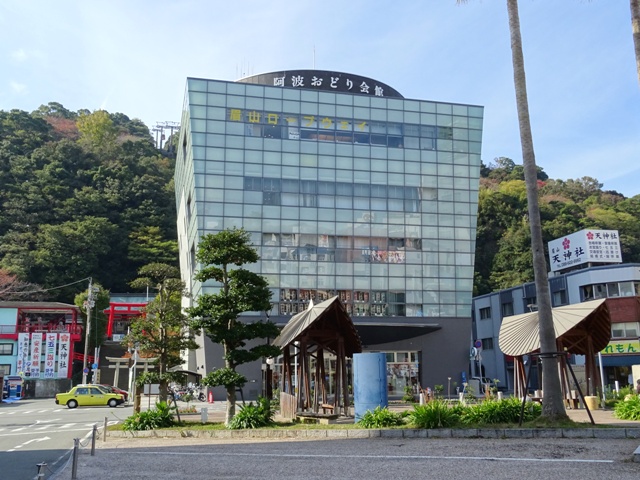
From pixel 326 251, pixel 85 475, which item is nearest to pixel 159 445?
pixel 85 475

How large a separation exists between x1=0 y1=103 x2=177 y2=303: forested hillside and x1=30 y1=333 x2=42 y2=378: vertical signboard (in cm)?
1160

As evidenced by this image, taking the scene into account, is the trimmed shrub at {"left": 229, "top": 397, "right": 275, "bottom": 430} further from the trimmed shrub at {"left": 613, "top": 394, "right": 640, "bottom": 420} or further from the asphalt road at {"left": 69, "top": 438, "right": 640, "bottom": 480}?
the trimmed shrub at {"left": 613, "top": 394, "right": 640, "bottom": 420}

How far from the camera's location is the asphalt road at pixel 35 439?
42.9 ft

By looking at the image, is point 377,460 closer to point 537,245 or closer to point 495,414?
point 495,414

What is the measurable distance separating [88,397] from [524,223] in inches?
2219

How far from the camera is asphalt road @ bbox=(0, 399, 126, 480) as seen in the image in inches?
514

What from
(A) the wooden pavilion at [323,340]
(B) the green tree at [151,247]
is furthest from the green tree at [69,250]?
(A) the wooden pavilion at [323,340]

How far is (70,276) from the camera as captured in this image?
220 feet

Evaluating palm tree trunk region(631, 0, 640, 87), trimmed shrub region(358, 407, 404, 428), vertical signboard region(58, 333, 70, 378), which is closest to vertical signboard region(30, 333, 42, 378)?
vertical signboard region(58, 333, 70, 378)

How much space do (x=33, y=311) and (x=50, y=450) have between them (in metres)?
45.0

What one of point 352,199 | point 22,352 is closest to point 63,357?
point 22,352

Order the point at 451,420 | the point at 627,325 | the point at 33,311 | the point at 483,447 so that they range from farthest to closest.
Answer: the point at 33,311 < the point at 627,325 < the point at 451,420 < the point at 483,447

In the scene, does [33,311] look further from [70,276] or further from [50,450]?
[50,450]

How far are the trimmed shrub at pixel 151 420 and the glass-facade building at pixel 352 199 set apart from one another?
75.8 ft
